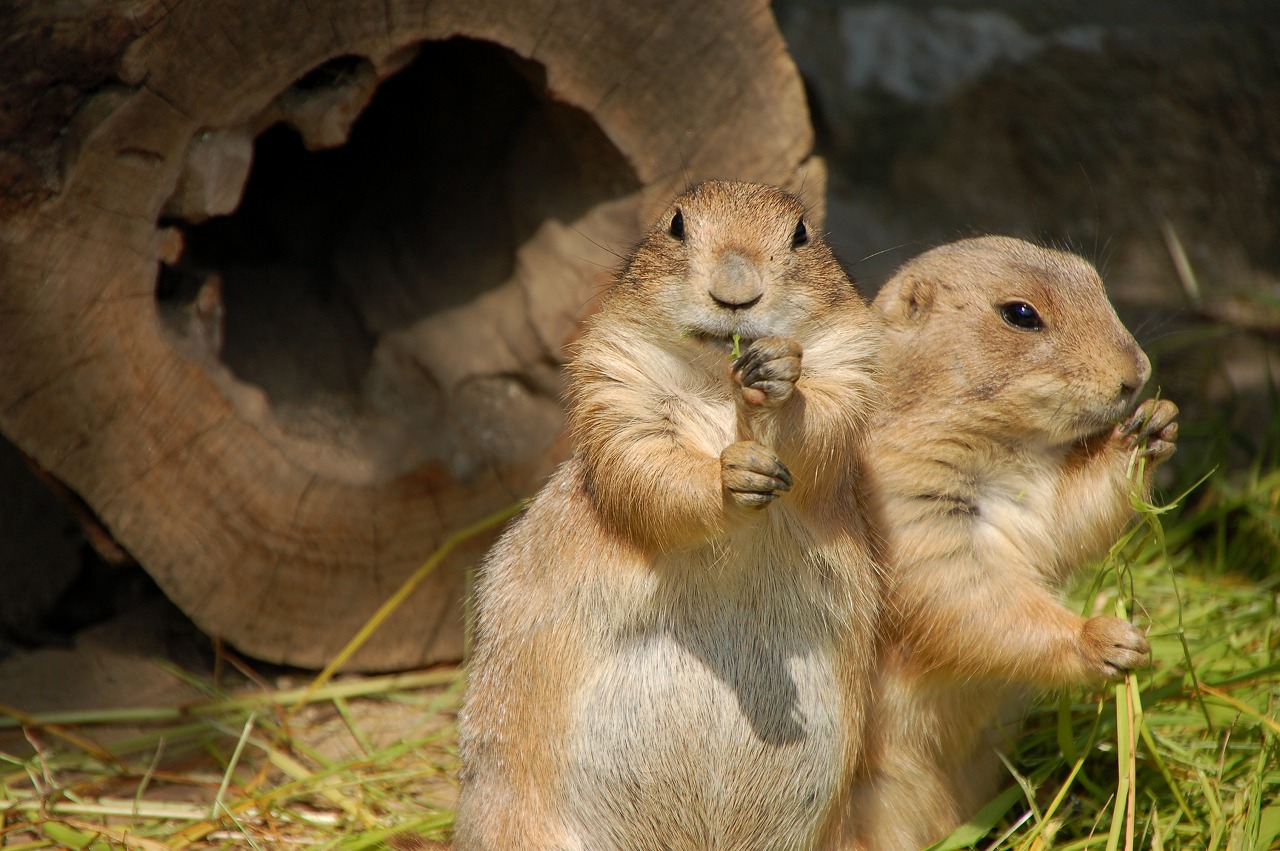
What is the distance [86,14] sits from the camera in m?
3.62

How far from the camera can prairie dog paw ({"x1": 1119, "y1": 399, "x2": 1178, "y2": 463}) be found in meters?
3.60

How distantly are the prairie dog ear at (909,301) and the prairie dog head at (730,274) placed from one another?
38 centimetres

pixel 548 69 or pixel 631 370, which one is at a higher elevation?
pixel 548 69

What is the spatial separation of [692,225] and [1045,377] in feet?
3.80

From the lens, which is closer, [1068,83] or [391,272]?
[391,272]

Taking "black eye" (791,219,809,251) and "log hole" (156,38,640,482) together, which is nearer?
"black eye" (791,219,809,251)

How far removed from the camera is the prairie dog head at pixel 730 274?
3.10 meters

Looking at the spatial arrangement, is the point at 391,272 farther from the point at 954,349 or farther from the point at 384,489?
the point at 954,349

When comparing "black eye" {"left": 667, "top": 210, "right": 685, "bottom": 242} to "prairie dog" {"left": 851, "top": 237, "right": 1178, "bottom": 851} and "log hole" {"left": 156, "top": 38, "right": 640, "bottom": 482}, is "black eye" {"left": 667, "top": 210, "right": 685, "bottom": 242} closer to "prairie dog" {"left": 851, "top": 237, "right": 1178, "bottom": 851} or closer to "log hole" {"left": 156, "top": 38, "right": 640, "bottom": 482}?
"prairie dog" {"left": 851, "top": 237, "right": 1178, "bottom": 851}

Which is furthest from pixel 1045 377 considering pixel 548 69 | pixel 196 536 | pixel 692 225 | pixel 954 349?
pixel 196 536

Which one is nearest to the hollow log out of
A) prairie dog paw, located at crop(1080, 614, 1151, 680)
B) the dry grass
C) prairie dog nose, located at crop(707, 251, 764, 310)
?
the dry grass

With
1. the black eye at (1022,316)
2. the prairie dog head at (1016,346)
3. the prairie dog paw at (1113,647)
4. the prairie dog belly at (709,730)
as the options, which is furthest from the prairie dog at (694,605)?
the prairie dog paw at (1113,647)

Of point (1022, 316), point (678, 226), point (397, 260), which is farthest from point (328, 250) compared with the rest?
point (1022, 316)

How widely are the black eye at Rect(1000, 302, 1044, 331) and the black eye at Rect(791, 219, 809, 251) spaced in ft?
2.36
